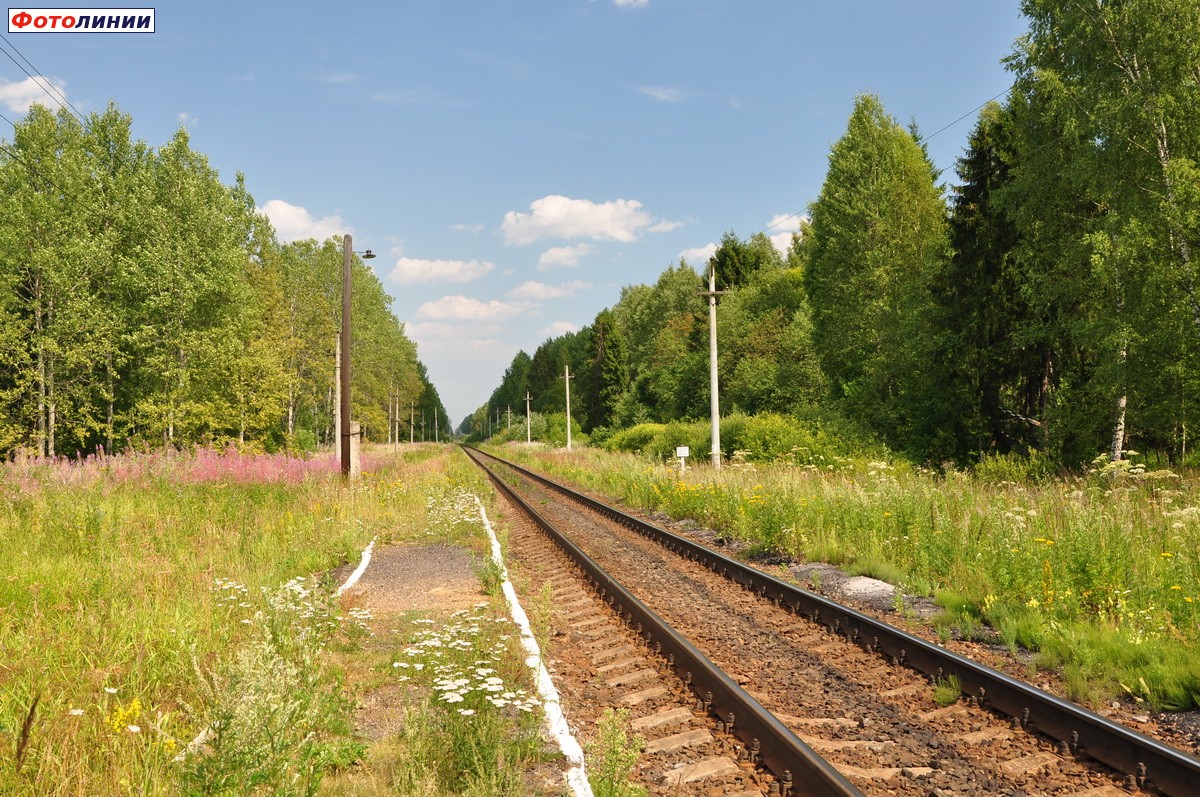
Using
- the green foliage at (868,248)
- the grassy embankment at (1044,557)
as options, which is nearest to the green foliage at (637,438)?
the green foliage at (868,248)

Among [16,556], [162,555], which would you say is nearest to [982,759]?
[162,555]

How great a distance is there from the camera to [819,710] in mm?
5148

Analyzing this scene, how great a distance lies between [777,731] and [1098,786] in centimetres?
184

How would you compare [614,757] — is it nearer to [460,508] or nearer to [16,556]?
[16,556]

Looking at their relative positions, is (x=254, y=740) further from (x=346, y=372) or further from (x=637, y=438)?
(x=637, y=438)

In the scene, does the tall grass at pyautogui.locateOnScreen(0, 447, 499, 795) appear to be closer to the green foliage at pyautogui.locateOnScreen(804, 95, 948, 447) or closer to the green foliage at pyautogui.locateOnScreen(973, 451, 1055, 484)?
the green foliage at pyautogui.locateOnScreen(973, 451, 1055, 484)

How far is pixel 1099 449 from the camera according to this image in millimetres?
19625

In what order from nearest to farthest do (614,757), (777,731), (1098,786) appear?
(614,757)
(1098,786)
(777,731)

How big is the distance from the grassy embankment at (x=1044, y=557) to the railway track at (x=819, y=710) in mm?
977

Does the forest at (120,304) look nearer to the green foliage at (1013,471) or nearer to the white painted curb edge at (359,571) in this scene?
the white painted curb edge at (359,571)

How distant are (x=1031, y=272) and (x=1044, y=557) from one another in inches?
597

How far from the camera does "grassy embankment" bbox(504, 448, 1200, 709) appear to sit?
18.4 ft

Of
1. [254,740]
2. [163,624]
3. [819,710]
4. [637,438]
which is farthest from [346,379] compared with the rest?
[637,438]

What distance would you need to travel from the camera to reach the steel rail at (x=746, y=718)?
12.3 feet
